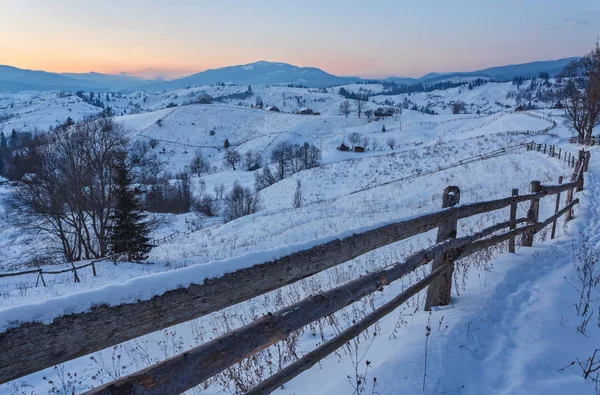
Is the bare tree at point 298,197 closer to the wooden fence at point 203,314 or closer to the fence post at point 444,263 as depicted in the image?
the fence post at point 444,263

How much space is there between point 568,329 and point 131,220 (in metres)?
21.2

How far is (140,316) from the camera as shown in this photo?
1629mm

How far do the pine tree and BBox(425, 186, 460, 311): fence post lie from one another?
61.6 feet

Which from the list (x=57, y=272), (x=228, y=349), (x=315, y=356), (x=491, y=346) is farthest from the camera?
(x=57, y=272)

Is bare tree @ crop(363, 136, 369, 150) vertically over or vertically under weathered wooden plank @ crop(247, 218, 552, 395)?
under

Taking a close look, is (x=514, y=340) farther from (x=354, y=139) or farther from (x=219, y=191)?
(x=354, y=139)

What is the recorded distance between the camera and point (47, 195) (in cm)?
2166

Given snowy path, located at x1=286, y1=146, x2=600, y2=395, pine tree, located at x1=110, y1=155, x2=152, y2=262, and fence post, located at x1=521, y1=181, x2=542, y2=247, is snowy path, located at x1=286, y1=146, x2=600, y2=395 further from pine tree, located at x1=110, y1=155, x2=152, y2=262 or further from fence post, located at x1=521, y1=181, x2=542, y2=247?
pine tree, located at x1=110, y1=155, x2=152, y2=262

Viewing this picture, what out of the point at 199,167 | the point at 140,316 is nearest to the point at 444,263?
the point at 140,316

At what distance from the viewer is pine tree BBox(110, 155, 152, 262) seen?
20.1m

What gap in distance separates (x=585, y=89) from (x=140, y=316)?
36994 millimetres

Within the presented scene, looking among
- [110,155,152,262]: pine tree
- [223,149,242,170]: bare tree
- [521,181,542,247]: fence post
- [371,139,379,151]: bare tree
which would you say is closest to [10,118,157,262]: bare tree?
[110,155,152,262]: pine tree

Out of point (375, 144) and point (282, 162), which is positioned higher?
point (375, 144)

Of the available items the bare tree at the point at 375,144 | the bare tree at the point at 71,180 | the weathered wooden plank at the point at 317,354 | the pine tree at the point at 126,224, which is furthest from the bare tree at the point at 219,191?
the weathered wooden plank at the point at 317,354
